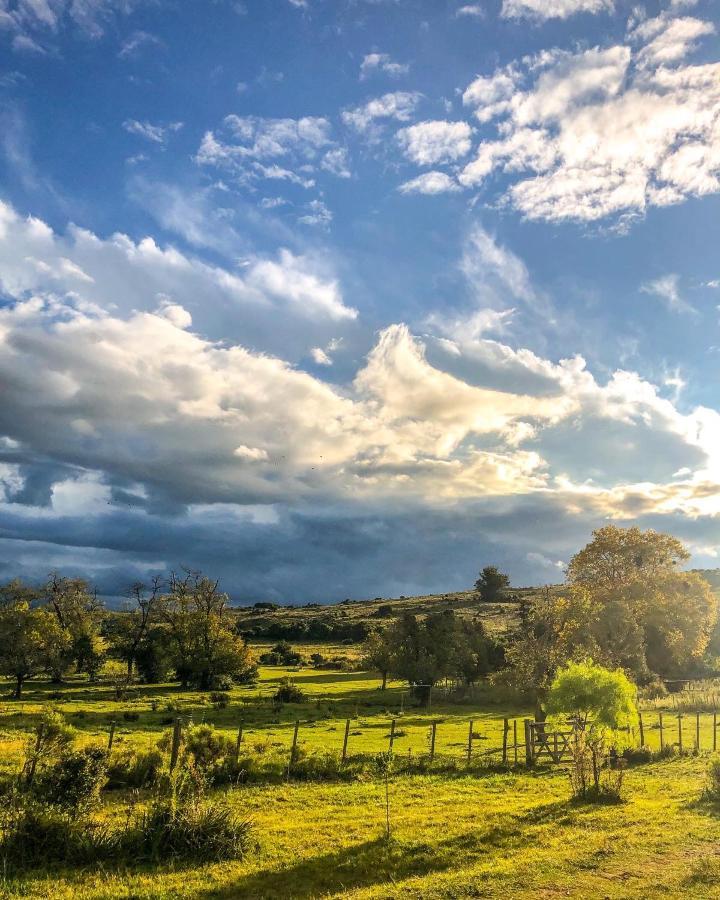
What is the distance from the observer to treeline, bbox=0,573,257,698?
7581 cm

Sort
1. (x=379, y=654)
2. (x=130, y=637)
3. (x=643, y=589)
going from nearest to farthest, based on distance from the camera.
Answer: (x=643, y=589) → (x=379, y=654) → (x=130, y=637)

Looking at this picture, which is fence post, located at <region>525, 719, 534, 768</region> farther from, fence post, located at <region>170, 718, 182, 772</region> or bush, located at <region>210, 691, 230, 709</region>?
bush, located at <region>210, 691, 230, 709</region>

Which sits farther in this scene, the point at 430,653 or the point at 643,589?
the point at 430,653

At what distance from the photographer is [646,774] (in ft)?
109

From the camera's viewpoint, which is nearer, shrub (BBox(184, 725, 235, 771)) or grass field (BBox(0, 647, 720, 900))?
grass field (BBox(0, 647, 720, 900))

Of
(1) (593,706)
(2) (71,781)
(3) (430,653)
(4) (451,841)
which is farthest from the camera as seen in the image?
(3) (430,653)

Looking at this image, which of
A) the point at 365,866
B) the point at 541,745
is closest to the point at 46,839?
the point at 365,866

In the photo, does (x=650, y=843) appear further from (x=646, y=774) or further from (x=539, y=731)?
(x=539, y=731)

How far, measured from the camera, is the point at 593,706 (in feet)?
86.2

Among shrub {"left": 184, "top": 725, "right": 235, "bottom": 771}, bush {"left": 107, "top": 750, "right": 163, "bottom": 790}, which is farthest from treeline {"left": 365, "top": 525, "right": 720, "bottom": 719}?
bush {"left": 107, "top": 750, "right": 163, "bottom": 790}

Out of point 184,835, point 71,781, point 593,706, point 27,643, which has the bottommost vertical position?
point 27,643

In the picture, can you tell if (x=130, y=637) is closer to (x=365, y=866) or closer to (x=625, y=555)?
(x=625, y=555)

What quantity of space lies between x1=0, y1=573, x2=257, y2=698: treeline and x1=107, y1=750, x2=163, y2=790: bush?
48.5m

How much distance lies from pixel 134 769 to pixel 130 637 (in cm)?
7552
